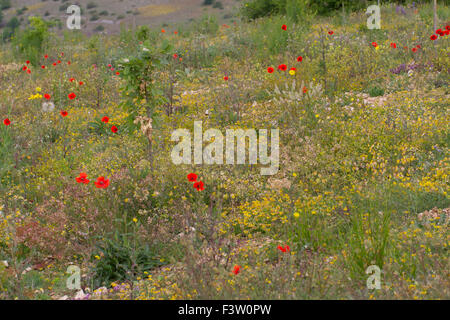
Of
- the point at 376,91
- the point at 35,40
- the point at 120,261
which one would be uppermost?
the point at 35,40

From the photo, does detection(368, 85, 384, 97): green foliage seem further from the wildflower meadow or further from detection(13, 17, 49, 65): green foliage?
detection(13, 17, 49, 65): green foliage

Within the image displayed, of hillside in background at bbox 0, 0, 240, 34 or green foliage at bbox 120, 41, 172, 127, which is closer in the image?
green foliage at bbox 120, 41, 172, 127

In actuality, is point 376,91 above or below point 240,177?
above

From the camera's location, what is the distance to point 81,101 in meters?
7.88

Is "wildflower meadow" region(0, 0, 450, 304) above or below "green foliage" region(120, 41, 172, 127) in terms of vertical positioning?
below

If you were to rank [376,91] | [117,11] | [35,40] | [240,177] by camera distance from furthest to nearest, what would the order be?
1. [117,11]
2. [35,40]
3. [376,91]
4. [240,177]

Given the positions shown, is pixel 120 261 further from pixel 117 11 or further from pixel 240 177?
pixel 117 11

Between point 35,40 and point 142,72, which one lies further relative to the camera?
point 35,40

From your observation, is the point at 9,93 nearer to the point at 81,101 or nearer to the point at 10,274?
the point at 81,101

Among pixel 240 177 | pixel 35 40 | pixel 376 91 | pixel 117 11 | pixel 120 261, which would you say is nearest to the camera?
pixel 120 261

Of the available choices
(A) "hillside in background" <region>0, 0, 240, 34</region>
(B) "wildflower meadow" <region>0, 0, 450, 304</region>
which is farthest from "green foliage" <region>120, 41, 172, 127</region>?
(A) "hillside in background" <region>0, 0, 240, 34</region>

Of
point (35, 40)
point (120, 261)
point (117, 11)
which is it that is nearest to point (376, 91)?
point (120, 261)

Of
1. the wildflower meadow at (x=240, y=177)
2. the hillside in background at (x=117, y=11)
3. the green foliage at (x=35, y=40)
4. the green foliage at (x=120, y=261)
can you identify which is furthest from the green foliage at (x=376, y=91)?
the hillside in background at (x=117, y=11)

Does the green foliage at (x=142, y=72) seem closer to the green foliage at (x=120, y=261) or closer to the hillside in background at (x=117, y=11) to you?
the green foliage at (x=120, y=261)
